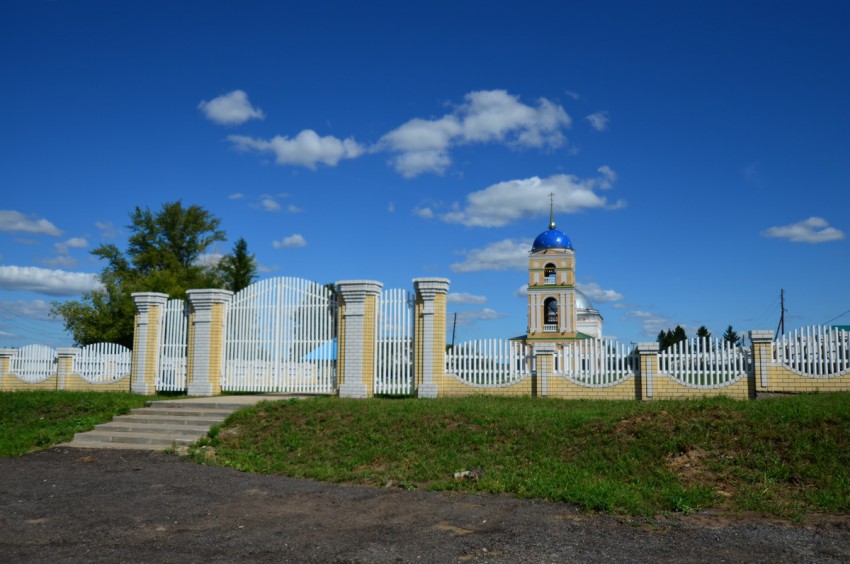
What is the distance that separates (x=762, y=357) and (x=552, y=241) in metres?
25.6

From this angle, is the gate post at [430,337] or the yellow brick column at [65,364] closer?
the gate post at [430,337]

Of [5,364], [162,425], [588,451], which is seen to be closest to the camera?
[588,451]

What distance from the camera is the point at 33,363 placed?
822 inches

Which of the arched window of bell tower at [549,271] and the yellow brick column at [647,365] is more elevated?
the arched window of bell tower at [549,271]

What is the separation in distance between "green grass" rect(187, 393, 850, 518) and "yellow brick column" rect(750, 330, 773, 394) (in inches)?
98.6

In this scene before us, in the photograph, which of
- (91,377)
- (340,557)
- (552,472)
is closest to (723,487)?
(552,472)

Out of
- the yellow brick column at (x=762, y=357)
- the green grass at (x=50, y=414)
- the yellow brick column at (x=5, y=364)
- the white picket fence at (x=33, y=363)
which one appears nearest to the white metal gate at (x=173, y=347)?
the green grass at (x=50, y=414)

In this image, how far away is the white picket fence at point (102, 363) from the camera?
64.7ft

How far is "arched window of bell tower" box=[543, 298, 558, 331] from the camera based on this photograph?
1566 inches

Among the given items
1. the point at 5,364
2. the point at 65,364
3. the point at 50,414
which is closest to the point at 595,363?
the point at 50,414

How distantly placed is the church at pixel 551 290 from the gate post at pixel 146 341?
24.6 meters

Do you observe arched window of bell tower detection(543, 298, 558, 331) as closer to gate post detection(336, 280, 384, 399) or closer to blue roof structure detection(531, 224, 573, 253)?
blue roof structure detection(531, 224, 573, 253)

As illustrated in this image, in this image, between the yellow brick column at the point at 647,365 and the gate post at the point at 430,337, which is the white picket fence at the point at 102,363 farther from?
the yellow brick column at the point at 647,365

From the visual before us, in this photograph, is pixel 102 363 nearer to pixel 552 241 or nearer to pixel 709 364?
pixel 709 364
